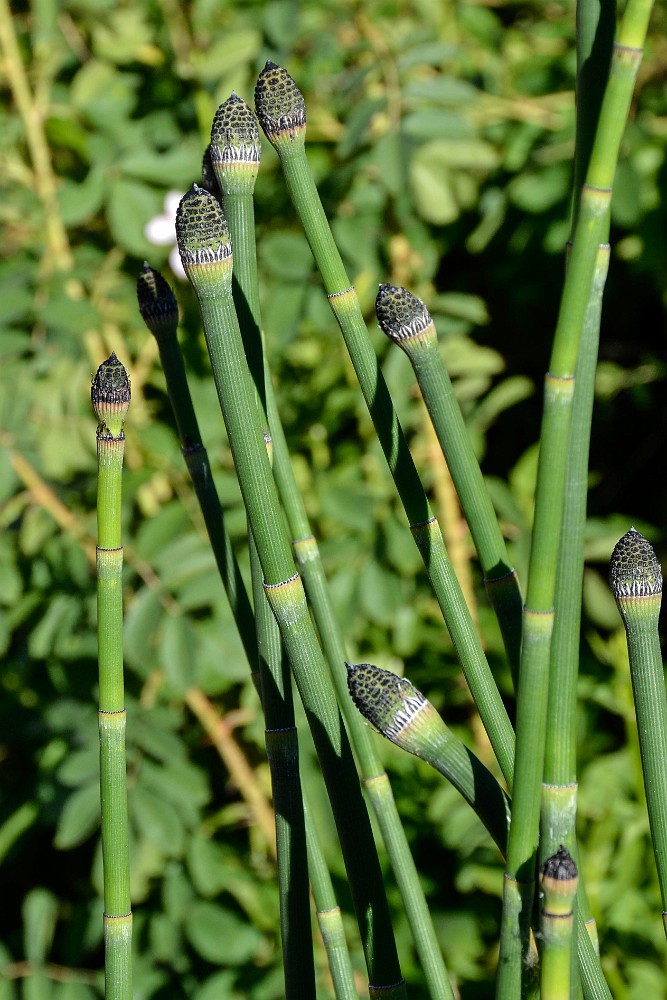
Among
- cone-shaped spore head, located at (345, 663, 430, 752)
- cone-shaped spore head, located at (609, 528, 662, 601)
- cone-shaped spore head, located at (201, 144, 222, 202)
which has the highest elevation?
cone-shaped spore head, located at (201, 144, 222, 202)

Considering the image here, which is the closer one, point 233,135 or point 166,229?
point 233,135

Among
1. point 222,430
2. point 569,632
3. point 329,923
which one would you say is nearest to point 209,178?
point 569,632

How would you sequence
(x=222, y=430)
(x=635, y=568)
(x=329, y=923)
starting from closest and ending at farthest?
1. (x=635, y=568)
2. (x=329, y=923)
3. (x=222, y=430)

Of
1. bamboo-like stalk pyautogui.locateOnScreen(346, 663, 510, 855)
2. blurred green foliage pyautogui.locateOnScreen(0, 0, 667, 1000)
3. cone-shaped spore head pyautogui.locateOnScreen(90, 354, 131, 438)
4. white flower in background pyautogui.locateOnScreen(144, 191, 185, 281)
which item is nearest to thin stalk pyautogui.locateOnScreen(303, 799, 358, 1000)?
bamboo-like stalk pyautogui.locateOnScreen(346, 663, 510, 855)

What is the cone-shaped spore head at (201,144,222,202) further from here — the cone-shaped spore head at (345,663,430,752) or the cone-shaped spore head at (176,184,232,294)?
the cone-shaped spore head at (345,663,430,752)

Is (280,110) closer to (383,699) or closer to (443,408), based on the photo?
(443,408)

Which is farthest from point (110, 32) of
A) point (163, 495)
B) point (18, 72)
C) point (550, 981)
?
point (550, 981)

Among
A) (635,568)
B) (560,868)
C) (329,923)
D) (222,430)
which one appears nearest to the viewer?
(560,868)

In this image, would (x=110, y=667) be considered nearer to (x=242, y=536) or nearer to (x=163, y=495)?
(x=242, y=536)
